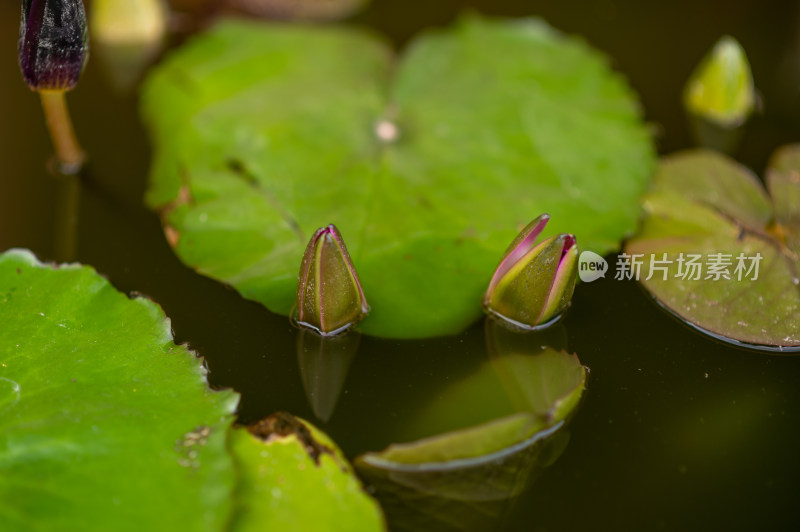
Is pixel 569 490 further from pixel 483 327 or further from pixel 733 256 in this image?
pixel 733 256

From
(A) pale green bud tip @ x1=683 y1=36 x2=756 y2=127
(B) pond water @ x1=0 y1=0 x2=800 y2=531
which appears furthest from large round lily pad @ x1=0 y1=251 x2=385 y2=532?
(A) pale green bud tip @ x1=683 y1=36 x2=756 y2=127

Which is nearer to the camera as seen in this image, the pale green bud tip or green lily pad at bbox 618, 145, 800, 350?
green lily pad at bbox 618, 145, 800, 350

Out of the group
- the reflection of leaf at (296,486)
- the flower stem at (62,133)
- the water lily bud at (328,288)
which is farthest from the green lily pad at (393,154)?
the reflection of leaf at (296,486)

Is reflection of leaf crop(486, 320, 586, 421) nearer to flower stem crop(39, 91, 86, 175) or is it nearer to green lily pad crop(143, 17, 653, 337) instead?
green lily pad crop(143, 17, 653, 337)

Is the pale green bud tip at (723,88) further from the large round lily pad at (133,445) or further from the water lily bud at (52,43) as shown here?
the water lily bud at (52,43)

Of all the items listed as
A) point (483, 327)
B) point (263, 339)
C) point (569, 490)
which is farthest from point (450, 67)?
point (569, 490)

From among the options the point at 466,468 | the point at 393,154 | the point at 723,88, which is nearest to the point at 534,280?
the point at 466,468
